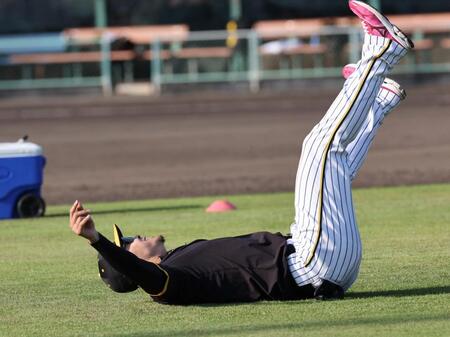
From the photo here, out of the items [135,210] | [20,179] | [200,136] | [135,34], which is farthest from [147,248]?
[135,34]

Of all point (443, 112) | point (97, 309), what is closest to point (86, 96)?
point (443, 112)

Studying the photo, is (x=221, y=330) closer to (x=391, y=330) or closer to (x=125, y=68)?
(x=391, y=330)

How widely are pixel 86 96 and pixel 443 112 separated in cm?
1398

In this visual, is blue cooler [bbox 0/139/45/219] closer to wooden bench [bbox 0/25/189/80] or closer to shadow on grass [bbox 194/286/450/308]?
shadow on grass [bbox 194/286/450/308]

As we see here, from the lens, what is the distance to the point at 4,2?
144ft

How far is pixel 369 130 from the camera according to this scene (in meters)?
7.37

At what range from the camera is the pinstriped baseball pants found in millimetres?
6738

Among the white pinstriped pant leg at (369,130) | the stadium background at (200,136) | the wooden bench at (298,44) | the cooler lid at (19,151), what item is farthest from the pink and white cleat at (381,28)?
the wooden bench at (298,44)

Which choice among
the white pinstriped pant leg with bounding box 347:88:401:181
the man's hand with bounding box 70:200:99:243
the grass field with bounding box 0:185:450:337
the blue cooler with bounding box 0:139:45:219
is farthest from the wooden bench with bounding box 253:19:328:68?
the man's hand with bounding box 70:200:99:243

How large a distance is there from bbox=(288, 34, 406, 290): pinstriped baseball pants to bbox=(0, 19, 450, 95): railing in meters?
27.6

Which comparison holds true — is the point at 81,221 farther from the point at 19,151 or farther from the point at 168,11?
the point at 168,11

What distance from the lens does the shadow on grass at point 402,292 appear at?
6.99 m

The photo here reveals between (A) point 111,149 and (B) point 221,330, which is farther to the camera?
(A) point 111,149

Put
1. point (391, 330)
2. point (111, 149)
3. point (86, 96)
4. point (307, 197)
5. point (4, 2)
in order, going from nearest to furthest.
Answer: point (391, 330) < point (307, 197) < point (111, 149) < point (86, 96) < point (4, 2)
